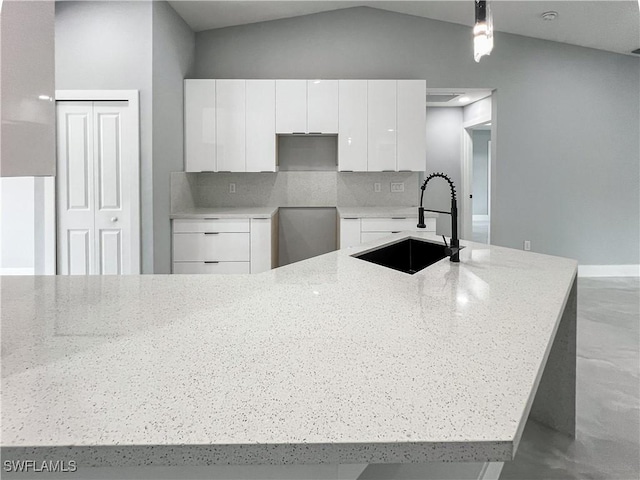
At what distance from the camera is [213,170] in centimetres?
453

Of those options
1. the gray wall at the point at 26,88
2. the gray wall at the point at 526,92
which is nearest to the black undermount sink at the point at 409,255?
the gray wall at the point at 26,88

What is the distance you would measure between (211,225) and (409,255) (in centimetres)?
208

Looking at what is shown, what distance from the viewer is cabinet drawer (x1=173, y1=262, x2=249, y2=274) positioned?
4.16m

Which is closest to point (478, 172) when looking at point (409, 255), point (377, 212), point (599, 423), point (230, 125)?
point (377, 212)

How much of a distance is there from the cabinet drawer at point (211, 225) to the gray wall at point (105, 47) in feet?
3.16

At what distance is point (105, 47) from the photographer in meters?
3.60

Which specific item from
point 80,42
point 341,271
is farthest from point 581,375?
point 80,42

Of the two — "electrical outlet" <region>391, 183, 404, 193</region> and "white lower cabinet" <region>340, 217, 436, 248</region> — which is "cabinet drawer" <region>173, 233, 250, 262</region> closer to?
"white lower cabinet" <region>340, 217, 436, 248</region>

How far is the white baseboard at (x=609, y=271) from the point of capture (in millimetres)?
5340

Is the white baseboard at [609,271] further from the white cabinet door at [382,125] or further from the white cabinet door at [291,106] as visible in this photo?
the white cabinet door at [291,106]

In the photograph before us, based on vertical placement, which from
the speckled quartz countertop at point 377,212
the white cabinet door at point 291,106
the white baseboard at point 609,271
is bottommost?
the white baseboard at point 609,271

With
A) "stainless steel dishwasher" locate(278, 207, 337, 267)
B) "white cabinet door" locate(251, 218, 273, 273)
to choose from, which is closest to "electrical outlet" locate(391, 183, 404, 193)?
"stainless steel dishwasher" locate(278, 207, 337, 267)

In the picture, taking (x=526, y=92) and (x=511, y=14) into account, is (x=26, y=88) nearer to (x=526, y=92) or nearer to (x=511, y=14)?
(x=511, y=14)

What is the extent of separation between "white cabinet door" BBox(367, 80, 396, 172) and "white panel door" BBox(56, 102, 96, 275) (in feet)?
8.58
